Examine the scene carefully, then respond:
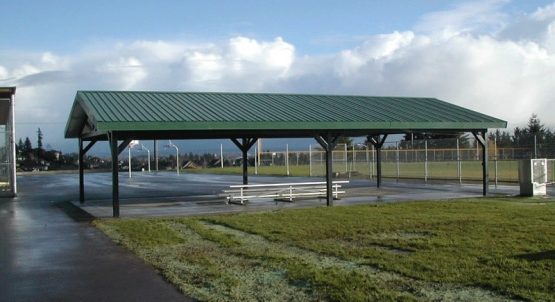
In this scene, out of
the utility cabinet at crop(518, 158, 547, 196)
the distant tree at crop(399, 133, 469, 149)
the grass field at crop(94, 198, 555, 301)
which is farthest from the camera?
the distant tree at crop(399, 133, 469, 149)

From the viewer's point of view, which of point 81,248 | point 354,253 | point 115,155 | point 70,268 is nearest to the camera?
point 70,268

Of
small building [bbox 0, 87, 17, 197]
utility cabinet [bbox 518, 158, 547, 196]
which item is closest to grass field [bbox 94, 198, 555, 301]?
utility cabinet [bbox 518, 158, 547, 196]

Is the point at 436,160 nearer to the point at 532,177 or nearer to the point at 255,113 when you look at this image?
the point at 532,177

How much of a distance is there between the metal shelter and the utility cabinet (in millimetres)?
1312

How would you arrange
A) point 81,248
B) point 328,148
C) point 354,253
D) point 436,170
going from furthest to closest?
point 436,170 → point 328,148 → point 81,248 → point 354,253

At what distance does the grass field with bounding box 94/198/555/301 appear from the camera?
292 inches

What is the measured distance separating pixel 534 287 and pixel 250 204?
44.5 ft

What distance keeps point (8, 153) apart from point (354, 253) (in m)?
22.1

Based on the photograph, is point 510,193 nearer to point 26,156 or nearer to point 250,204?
point 250,204

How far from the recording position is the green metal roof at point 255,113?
1722cm

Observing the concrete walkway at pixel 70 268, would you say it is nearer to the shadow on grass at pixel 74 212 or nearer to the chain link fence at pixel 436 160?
the shadow on grass at pixel 74 212

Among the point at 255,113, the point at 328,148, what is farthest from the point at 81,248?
the point at 328,148

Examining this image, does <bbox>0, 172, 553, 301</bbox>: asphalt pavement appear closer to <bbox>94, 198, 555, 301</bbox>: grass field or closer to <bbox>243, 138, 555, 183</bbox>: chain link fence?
<bbox>94, 198, 555, 301</bbox>: grass field

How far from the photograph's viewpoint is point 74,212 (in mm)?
18484
